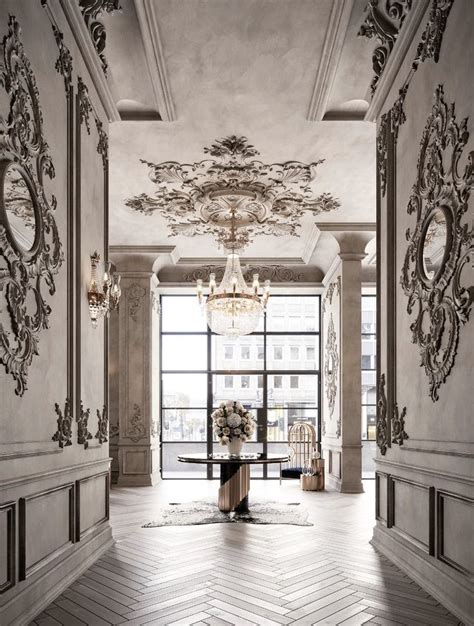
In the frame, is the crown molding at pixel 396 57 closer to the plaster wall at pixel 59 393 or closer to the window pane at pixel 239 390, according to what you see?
the plaster wall at pixel 59 393

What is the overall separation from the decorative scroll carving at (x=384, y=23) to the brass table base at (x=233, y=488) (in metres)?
4.58

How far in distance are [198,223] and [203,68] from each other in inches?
163

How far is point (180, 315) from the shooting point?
12.4 meters

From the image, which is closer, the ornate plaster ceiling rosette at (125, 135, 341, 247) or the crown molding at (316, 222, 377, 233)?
the ornate plaster ceiling rosette at (125, 135, 341, 247)

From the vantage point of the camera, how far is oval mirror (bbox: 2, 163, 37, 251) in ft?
10.4

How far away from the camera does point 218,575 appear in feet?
14.5

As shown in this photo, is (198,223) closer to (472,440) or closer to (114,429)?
(114,429)

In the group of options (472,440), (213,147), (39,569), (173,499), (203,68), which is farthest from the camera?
Result: (173,499)

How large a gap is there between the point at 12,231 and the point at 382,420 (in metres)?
3.11

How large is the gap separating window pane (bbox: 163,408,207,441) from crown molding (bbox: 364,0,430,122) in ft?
24.9

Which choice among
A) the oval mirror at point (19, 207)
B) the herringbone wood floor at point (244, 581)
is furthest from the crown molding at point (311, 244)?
the oval mirror at point (19, 207)

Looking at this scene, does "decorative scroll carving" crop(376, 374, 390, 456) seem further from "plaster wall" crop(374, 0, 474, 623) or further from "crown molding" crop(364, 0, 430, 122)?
"crown molding" crop(364, 0, 430, 122)

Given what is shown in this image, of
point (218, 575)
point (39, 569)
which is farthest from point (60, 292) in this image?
point (218, 575)

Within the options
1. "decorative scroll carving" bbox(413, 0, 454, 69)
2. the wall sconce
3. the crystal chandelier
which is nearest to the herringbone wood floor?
the wall sconce
